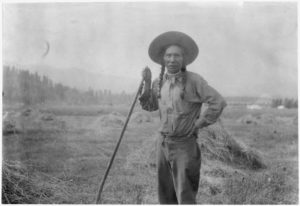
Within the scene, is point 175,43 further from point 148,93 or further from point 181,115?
point 181,115

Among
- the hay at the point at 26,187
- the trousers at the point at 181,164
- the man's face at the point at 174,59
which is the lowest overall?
the hay at the point at 26,187

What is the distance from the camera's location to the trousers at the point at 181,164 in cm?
293

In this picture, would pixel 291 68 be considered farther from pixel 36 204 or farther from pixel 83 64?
pixel 36 204

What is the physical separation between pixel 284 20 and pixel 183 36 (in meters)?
1.54

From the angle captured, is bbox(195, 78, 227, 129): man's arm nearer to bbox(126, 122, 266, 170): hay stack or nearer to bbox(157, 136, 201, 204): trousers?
bbox(157, 136, 201, 204): trousers

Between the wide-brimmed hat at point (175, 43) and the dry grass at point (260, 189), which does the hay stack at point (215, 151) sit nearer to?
the dry grass at point (260, 189)

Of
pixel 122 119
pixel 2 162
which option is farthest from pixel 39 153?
pixel 122 119

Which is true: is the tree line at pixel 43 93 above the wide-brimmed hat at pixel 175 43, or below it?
below

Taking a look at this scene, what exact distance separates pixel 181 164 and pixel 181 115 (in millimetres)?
441

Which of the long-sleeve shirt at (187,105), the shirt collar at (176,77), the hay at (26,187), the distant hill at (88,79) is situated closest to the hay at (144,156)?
the distant hill at (88,79)

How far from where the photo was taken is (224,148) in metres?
4.31

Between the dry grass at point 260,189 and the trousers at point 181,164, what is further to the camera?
the dry grass at point 260,189

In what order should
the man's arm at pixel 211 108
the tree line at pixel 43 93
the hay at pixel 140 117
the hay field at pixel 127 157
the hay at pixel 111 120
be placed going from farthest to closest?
the hay at pixel 140 117
the hay at pixel 111 120
the tree line at pixel 43 93
the hay field at pixel 127 157
the man's arm at pixel 211 108

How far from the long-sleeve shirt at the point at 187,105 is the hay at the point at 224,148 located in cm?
135
